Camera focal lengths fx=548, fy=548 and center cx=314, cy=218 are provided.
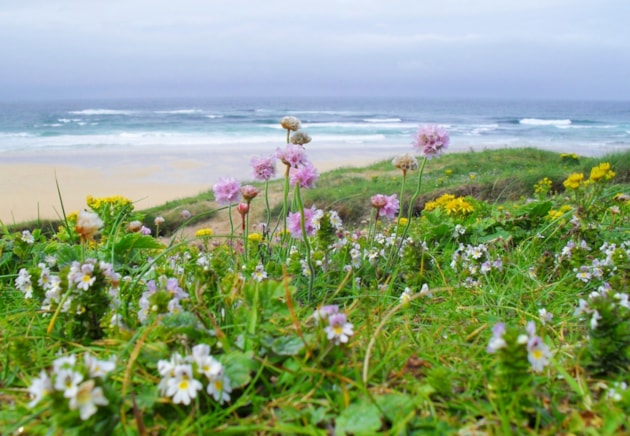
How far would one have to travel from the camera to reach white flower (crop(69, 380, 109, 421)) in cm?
104

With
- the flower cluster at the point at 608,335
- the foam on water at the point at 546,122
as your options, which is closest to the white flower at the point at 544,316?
the flower cluster at the point at 608,335

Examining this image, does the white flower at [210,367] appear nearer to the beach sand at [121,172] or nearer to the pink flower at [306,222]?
the pink flower at [306,222]

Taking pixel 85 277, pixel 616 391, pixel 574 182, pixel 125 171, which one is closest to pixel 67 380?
pixel 85 277

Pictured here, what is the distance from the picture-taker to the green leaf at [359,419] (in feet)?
3.81

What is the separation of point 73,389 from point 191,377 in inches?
9.5

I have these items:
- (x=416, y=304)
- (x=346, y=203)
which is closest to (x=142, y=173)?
(x=346, y=203)

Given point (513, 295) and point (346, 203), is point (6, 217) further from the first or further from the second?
point (513, 295)

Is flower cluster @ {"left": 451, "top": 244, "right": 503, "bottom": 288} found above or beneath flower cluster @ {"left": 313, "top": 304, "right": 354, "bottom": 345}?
beneath

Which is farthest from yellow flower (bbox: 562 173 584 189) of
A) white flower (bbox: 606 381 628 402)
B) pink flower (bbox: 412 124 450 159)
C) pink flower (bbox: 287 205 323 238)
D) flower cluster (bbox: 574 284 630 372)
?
white flower (bbox: 606 381 628 402)

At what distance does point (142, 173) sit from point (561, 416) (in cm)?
1658

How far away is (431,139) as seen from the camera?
2176mm

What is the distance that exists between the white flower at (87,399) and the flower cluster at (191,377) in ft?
0.48

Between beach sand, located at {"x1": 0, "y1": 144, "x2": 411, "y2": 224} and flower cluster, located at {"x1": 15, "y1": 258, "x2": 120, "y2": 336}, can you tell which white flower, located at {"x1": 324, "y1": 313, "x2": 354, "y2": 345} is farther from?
beach sand, located at {"x1": 0, "y1": 144, "x2": 411, "y2": 224}

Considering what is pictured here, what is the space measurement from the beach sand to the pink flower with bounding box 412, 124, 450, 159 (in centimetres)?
821
